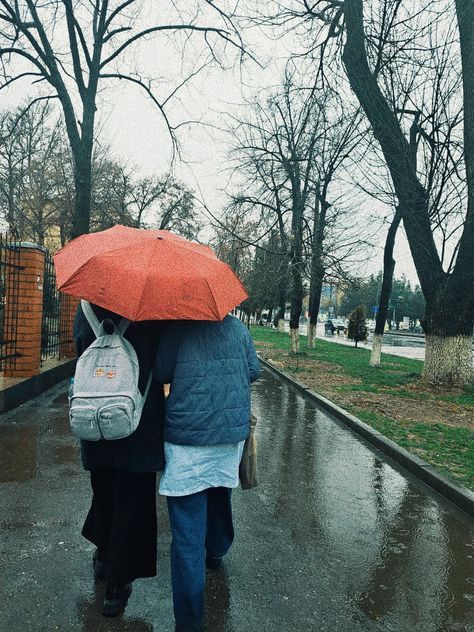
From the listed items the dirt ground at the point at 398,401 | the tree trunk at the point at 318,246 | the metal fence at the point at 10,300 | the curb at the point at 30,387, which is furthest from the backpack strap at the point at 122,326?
the tree trunk at the point at 318,246

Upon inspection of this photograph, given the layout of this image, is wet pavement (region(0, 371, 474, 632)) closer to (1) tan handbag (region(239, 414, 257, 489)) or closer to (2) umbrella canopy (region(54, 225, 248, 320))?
(1) tan handbag (region(239, 414, 257, 489))

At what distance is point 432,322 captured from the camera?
459 inches

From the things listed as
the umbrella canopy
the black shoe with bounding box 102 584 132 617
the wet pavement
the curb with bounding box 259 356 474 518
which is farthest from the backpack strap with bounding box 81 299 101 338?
the curb with bounding box 259 356 474 518

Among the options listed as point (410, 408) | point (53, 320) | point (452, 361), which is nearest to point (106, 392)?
point (410, 408)

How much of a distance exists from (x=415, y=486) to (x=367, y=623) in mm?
2683

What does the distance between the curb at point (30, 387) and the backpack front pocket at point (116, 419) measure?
5484mm

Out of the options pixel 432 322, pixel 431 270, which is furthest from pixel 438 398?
pixel 431 270

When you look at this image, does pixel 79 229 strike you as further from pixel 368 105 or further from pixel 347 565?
pixel 347 565

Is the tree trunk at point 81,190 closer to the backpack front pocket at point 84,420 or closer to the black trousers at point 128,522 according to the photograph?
the black trousers at point 128,522

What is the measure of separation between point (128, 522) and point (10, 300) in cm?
643

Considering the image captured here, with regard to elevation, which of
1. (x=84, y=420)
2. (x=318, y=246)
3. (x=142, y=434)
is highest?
(x=318, y=246)

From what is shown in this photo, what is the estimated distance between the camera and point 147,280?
7.75ft

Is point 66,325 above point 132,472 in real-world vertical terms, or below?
above

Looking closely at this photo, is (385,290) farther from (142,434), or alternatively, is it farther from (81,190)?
(142,434)
